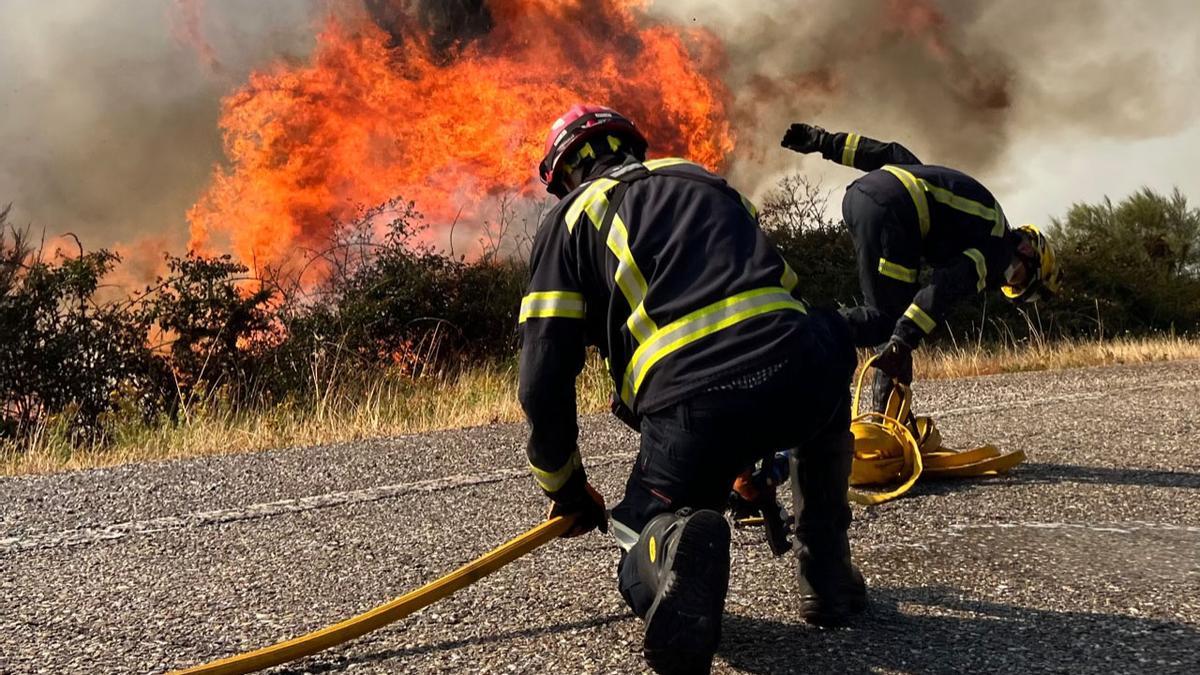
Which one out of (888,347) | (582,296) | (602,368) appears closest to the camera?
(582,296)

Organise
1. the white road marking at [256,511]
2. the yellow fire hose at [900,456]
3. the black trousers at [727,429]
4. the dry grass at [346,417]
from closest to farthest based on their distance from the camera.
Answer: the black trousers at [727,429], the white road marking at [256,511], the yellow fire hose at [900,456], the dry grass at [346,417]

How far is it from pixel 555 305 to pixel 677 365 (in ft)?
1.27

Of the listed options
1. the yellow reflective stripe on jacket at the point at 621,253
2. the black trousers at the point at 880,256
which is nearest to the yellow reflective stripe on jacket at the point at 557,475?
the yellow reflective stripe on jacket at the point at 621,253

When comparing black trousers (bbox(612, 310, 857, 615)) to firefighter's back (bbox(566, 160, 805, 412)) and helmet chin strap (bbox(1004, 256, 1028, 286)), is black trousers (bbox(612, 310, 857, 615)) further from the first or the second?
helmet chin strap (bbox(1004, 256, 1028, 286))

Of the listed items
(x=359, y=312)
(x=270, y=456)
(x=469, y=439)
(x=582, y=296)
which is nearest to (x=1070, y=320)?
(x=359, y=312)

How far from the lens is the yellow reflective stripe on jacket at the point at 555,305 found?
2646 mm

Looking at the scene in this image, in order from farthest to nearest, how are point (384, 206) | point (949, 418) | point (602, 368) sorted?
point (384, 206)
point (602, 368)
point (949, 418)

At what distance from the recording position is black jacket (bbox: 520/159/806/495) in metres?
2.45

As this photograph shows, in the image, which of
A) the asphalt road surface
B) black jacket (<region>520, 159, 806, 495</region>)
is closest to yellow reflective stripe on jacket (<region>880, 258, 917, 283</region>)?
the asphalt road surface

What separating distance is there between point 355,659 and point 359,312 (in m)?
8.49

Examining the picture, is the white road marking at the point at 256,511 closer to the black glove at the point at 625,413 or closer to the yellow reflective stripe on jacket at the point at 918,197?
the yellow reflective stripe on jacket at the point at 918,197

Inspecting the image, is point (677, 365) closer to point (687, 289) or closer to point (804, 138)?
point (687, 289)

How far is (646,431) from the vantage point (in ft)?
8.48

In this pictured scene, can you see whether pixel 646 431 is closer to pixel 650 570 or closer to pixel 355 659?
pixel 650 570
